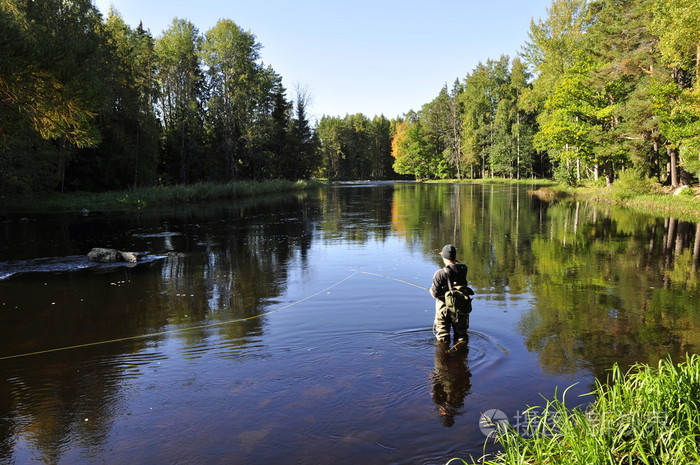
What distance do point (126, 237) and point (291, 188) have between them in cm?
4236

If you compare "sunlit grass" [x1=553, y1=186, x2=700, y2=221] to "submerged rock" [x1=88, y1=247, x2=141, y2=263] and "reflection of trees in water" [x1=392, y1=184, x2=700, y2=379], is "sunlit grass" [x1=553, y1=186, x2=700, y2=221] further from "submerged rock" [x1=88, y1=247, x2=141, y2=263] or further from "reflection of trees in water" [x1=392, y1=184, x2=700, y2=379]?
"submerged rock" [x1=88, y1=247, x2=141, y2=263]

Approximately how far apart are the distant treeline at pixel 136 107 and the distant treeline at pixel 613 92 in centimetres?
2319

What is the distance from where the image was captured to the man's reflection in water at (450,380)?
18.5 feet

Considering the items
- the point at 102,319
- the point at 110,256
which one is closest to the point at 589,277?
the point at 102,319

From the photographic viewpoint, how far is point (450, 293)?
7281 millimetres

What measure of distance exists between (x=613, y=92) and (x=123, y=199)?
38.2 meters

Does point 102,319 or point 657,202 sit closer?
point 102,319

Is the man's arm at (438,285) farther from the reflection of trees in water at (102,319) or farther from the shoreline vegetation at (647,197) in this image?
the shoreline vegetation at (647,197)

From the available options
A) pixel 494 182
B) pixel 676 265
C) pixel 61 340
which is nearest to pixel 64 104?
pixel 61 340

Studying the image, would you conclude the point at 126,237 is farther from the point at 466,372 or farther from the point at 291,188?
the point at 291,188

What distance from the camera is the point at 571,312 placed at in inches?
372

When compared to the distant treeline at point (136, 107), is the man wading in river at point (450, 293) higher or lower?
lower

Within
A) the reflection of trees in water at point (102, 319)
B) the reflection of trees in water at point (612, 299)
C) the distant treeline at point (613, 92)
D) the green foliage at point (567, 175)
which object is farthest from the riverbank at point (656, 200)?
the reflection of trees in water at point (102, 319)

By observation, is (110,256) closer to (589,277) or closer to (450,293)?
(450,293)
